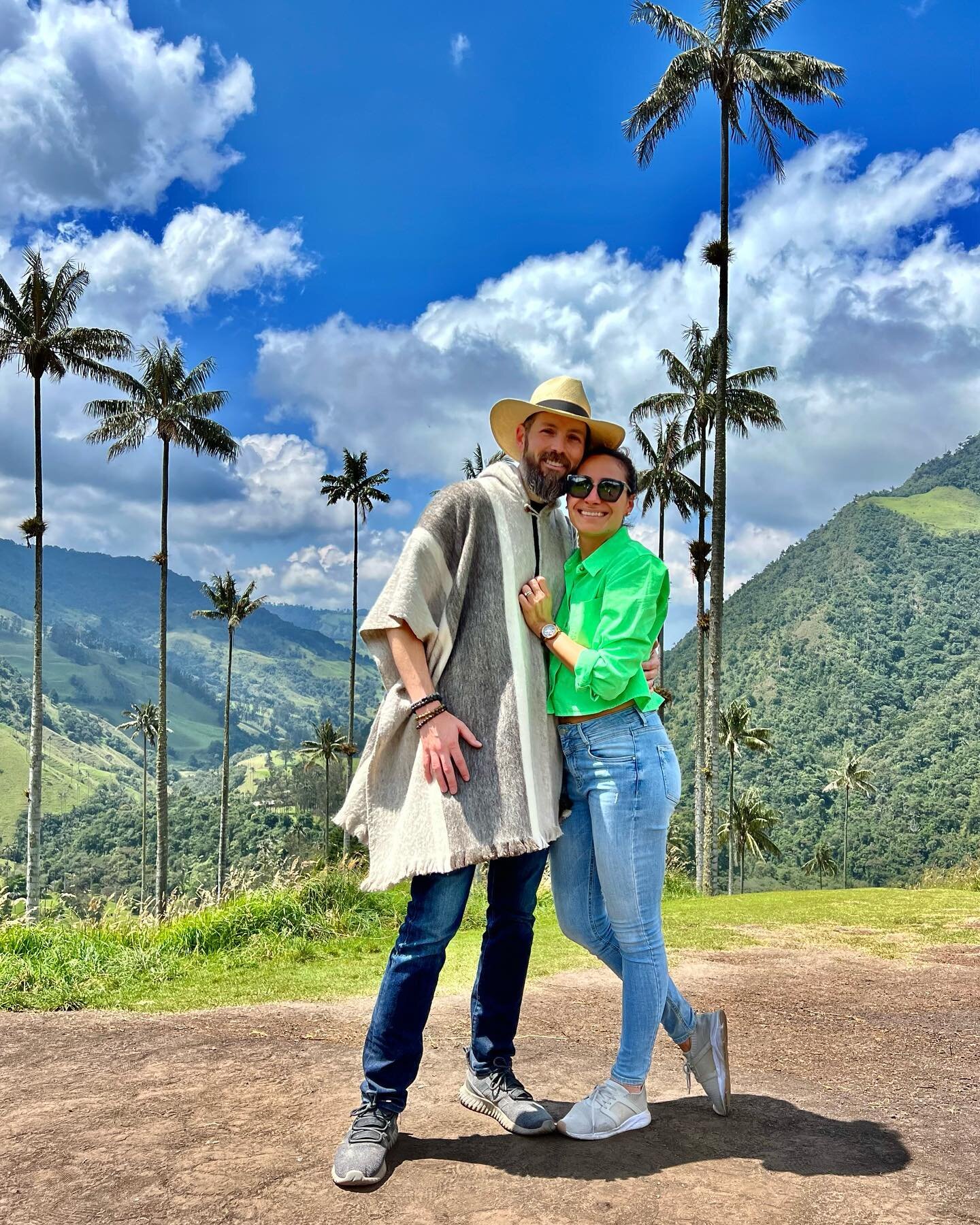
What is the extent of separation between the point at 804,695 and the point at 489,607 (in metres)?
120

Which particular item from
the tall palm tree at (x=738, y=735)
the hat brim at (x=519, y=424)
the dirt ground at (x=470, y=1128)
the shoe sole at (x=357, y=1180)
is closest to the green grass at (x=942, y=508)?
the tall palm tree at (x=738, y=735)

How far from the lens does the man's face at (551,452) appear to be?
3.12 m

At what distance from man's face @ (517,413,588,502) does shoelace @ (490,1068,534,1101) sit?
2058 mm

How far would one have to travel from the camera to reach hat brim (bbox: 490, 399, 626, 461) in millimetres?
3080

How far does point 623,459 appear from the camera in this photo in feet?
10.3

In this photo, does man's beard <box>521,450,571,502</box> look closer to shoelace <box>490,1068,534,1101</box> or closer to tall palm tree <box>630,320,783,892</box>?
shoelace <box>490,1068,534,1101</box>

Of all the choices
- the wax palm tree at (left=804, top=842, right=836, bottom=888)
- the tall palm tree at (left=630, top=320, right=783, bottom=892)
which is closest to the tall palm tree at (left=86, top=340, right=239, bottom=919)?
the tall palm tree at (left=630, top=320, right=783, bottom=892)

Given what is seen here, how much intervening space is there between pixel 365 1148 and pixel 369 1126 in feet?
0.28

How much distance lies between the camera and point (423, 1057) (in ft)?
13.5

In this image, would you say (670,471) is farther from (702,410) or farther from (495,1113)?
(495,1113)

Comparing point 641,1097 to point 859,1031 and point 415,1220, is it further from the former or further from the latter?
point 859,1031

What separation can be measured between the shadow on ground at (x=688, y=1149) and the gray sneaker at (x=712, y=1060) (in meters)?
0.08

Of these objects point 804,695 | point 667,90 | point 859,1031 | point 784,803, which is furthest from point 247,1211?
point 804,695

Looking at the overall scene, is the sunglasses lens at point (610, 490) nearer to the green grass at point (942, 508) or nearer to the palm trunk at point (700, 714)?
the palm trunk at point (700, 714)
